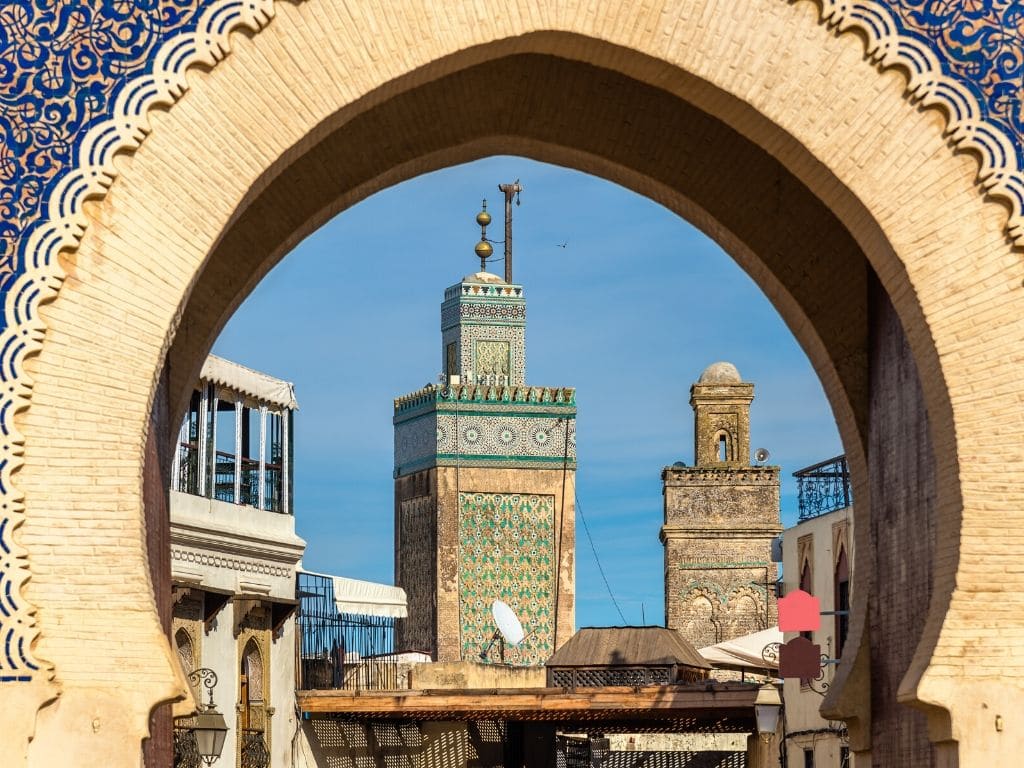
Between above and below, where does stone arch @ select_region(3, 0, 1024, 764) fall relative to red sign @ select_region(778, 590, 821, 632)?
above

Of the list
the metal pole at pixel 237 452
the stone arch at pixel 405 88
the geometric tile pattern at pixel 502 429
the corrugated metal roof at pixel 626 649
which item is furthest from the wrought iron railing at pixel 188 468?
the geometric tile pattern at pixel 502 429

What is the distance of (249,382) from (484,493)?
51.0ft

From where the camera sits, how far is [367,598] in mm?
21938

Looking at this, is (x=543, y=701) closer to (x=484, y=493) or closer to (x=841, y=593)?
(x=841, y=593)

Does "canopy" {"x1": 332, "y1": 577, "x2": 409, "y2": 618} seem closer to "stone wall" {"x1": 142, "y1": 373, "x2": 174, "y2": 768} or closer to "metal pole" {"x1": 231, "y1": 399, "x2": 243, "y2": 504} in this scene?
"metal pole" {"x1": 231, "y1": 399, "x2": 243, "y2": 504}

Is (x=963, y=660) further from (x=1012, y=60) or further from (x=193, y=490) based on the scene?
(x=193, y=490)

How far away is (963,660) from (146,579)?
2.26 meters

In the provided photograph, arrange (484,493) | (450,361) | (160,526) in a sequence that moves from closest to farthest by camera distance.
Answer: (160,526) → (484,493) → (450,361)

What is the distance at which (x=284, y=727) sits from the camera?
17.1 m

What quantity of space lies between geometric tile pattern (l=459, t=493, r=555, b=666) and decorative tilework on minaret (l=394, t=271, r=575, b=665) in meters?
0.02

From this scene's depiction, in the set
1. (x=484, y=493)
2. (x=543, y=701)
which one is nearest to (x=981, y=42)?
(x=543, y=701)

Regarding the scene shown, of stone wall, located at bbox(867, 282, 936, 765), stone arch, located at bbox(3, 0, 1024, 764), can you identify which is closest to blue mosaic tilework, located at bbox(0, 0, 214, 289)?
stone arch, located at bbox(3, 0, 1024, 764)

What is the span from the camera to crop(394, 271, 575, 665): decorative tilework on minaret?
102 feet

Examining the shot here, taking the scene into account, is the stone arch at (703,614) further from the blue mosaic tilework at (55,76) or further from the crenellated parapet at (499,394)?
the blue mosaic tilework at (55,76)
